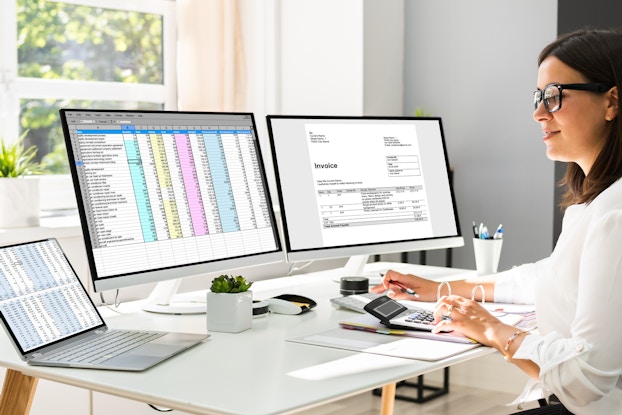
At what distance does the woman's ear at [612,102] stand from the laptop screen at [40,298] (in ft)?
3.47

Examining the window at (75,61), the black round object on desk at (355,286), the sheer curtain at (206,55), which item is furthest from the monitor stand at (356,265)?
the window at (75,61)

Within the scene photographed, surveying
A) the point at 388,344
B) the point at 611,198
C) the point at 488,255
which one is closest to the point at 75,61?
the point at 488,255

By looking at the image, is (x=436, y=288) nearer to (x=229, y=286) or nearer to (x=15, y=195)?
(x=229, y=286)

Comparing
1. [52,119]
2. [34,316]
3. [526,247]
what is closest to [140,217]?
[34,316]

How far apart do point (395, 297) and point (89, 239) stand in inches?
30.8

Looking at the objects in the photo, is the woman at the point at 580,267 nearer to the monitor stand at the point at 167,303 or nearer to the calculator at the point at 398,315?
the calculator at the point at 398,315

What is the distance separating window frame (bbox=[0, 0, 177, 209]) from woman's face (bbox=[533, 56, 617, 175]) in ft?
6.84

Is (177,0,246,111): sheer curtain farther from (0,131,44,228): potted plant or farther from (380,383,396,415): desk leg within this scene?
(380,383,396,415): desk leg

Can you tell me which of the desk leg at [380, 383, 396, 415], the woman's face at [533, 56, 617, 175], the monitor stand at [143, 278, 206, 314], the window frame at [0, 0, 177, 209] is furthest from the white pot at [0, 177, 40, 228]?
the woman's face at [533, 56, 617, 175]

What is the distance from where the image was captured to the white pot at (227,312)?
1830 mm

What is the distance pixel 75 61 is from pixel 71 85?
106mm

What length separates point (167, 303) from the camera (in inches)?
83.0

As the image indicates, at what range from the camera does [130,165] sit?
6.32 ft

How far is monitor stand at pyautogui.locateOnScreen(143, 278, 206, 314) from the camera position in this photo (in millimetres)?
2057
